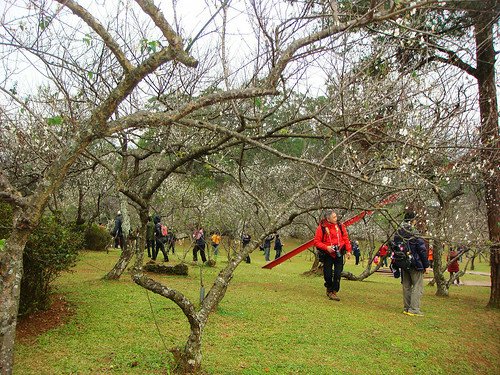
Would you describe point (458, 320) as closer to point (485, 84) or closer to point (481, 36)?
point (485, 84)

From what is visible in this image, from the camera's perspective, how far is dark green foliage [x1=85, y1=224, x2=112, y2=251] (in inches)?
643

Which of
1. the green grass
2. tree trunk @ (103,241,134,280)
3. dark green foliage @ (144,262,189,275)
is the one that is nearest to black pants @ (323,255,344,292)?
the green grass

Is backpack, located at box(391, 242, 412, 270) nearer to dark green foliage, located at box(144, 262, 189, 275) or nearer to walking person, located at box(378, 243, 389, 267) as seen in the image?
walking person, located at box(378, 243, 389, 267)

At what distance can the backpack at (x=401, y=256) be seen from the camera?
7281 millimetres

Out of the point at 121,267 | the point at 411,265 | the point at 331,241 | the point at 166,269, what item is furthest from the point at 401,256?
the point at 166,269

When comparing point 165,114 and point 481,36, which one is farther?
point 481,36

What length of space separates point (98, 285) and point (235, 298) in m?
2.49

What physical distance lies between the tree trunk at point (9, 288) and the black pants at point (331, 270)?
19.5 feet

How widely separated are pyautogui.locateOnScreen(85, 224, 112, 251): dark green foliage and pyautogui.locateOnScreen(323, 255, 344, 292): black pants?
10.8 meters

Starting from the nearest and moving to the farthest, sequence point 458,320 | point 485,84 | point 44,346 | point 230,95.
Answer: point 230,95, point 44,346, point 458,320, point 485,84

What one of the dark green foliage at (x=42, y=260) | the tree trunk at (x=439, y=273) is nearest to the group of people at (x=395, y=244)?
the tree trunk at (x=439, y=273)

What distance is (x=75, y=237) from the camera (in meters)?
5.99

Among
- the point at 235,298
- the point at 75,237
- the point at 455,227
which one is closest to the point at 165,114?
the point at 75,237

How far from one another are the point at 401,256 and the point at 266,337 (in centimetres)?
319
